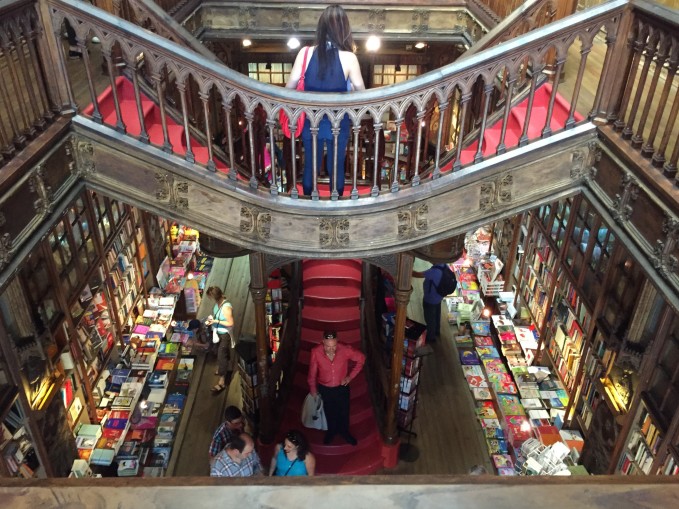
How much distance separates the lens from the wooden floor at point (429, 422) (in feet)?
20.3

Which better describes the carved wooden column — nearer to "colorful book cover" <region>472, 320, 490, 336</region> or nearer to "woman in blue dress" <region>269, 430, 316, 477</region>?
"woman in blue dress" <region>269, 430, 316, 477</region>

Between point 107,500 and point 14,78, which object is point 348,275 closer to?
point 14,78

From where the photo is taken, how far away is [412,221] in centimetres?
421

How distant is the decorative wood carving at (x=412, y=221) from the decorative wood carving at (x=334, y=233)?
0.38 metres

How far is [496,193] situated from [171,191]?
222 centimetres

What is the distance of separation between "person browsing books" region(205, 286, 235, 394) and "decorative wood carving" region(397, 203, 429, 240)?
301cm

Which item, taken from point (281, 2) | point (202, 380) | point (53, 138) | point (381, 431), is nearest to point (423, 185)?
point (53, 138)

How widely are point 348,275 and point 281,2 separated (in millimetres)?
4284

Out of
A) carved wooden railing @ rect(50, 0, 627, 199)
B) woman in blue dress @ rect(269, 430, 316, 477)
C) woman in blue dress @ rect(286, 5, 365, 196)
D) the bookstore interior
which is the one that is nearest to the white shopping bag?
the bookstore interior

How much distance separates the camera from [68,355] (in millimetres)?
5672

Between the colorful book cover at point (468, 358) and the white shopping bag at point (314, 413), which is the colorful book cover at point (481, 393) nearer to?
the colorful book cover at point (468, 358)

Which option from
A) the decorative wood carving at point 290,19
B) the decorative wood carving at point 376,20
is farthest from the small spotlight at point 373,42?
the decorative wood carving at point 290,19

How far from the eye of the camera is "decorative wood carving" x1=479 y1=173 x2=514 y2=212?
13.5ft

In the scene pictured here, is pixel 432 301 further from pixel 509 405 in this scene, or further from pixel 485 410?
pixel 509 405
